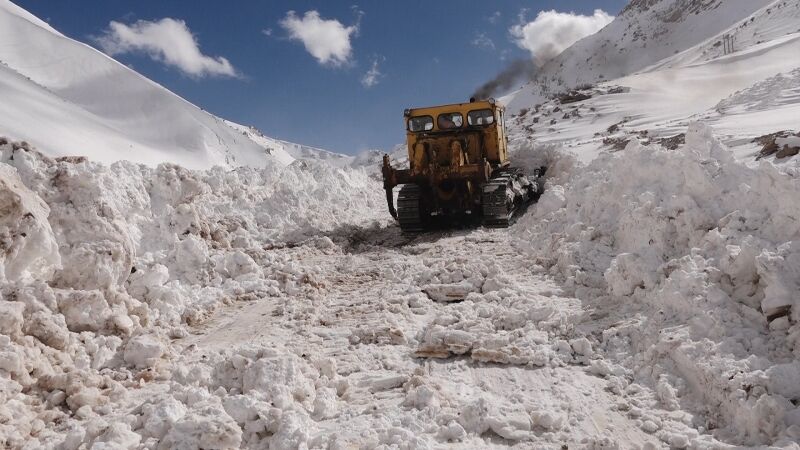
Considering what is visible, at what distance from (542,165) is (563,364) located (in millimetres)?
12443

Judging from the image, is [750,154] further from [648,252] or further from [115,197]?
[115,197]

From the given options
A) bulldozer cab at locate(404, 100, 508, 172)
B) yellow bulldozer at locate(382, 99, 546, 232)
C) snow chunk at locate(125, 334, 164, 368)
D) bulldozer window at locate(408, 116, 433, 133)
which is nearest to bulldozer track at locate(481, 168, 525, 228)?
yellow bulldozer at locate(382, 99, 546, 232)

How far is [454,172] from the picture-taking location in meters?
11.4

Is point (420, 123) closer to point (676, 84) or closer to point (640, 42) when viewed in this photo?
point (676, 84)

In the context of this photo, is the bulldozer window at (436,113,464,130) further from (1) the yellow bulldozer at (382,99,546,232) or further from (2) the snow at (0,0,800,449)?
(2) the snow at (0,0,800,449)

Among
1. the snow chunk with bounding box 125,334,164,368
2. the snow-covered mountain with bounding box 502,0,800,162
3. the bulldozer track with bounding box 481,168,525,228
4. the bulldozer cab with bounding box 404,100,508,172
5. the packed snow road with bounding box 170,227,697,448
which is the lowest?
the packed snow road with bounding box 170,227,697,448

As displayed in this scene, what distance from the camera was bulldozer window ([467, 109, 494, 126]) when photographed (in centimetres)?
1252

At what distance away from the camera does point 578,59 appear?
7225 cm

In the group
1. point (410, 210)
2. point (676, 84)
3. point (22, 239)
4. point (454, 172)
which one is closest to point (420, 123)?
point (454, 172)

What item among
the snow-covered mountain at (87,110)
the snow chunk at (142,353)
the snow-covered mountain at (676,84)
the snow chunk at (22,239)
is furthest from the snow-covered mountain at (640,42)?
the snow chunk at (142,353)

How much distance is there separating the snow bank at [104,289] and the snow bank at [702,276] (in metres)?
2.79

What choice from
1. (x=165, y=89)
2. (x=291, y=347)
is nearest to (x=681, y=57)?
(x=165, y=89)

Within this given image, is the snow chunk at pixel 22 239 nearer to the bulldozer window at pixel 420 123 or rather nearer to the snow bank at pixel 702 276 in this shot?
the snow bank at pixel 702 276

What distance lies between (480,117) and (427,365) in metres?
8.73
